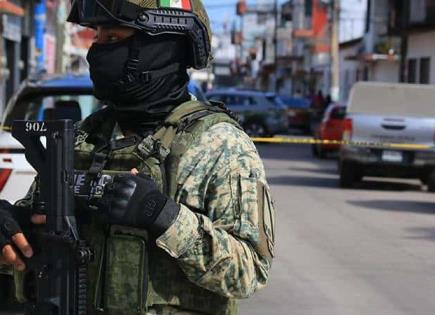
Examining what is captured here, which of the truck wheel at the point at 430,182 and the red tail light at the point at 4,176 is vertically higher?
Result: the red tail light at the point at 4,176

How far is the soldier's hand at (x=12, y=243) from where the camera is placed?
7.03 ft

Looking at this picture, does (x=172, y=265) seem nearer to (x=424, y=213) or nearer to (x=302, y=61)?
(x=424, y=213)

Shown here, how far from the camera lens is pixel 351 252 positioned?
913 cm

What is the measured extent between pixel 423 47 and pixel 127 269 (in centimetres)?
3433

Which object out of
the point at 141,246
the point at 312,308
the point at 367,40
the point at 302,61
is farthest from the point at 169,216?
the point at 302,61

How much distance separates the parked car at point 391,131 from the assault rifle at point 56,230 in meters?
13.1

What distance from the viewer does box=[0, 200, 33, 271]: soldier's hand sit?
7.03 ft

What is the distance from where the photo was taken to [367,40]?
47.0 metres

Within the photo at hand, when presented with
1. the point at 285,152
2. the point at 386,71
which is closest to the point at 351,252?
the point at 285,152

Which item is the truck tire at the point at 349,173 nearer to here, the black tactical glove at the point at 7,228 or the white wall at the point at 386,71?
the black tactical glove at the point at 7,228

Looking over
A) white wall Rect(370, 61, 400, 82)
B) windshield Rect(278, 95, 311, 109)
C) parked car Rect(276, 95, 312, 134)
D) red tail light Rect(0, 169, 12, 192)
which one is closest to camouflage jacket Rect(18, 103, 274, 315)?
red tail light Rect(0, 169, 12, 192)

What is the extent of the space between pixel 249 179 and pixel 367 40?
1803 inches

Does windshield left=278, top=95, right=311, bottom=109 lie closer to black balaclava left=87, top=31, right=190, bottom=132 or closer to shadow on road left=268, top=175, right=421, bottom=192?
shadow on road left=268, top=175, right=421, bottom=192

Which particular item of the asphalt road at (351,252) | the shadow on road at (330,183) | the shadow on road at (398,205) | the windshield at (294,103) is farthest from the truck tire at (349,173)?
the windshield at (294,103)
